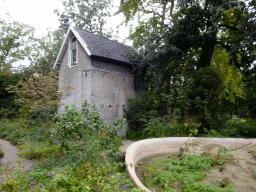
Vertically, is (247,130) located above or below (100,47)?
below

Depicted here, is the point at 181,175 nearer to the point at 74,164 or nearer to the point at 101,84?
the point at 74,164

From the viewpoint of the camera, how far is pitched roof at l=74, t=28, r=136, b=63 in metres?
10.1

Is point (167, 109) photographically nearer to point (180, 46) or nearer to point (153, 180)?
point (180, 46)

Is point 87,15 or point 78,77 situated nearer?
point 78,77

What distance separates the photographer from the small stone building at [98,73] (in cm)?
984

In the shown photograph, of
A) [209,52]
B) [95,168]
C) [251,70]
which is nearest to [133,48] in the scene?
[209,52]

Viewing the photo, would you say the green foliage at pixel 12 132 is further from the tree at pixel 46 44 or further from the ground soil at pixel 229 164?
the tree at pixel 46 44

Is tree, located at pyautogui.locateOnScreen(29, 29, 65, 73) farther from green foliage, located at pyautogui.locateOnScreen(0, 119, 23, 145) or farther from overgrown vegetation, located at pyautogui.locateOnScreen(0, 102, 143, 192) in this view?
overgrown vegetation, located at pyautogui.locateOnScreen(0, 102, 143, 192)

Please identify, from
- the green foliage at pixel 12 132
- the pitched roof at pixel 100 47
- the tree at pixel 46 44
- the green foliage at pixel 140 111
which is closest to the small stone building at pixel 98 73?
the pitched roof at pixel 100 47

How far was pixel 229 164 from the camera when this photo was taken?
3.51 metres

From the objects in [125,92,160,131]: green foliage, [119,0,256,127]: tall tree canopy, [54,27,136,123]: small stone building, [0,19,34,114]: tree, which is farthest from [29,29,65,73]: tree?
[125,92,160,131]: green foliage

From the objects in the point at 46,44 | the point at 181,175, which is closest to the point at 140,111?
the point at 181,175

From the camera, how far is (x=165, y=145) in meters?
4.74

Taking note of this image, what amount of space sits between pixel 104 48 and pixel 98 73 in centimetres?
192
